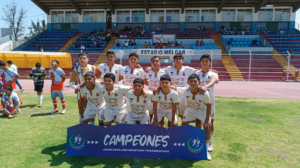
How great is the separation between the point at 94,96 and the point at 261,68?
2017 cm

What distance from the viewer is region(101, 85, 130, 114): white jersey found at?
4366 millimetres

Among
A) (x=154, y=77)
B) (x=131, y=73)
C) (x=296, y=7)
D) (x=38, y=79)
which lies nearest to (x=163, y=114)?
(x=154, y=77)

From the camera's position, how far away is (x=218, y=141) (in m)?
4.84

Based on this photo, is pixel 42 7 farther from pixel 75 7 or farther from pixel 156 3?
pixel 156 3

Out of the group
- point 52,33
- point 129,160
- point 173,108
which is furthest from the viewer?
point 52,33

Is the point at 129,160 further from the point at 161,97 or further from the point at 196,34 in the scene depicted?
the point at 196,34

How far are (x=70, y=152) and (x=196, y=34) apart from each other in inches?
1088

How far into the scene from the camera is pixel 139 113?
4.38 metres

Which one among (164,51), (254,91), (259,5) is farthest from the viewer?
(259,5)

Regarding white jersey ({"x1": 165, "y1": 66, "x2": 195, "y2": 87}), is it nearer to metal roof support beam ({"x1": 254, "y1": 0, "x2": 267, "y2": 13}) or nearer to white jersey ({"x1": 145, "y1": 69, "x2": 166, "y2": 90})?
white jersey ({"x1": 145, "y1": 69, "x2": 166, "y2": 90})

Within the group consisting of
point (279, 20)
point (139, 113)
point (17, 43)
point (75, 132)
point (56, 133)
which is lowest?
point (56, 133)

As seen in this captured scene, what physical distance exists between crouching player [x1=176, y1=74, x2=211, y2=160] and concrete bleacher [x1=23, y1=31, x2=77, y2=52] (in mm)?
27686

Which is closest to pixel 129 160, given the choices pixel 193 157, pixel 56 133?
pixel 193 157

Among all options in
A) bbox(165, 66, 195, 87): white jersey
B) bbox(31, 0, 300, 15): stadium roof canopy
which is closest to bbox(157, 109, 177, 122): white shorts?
bbox(165, 66, 195, 87): white jersey
